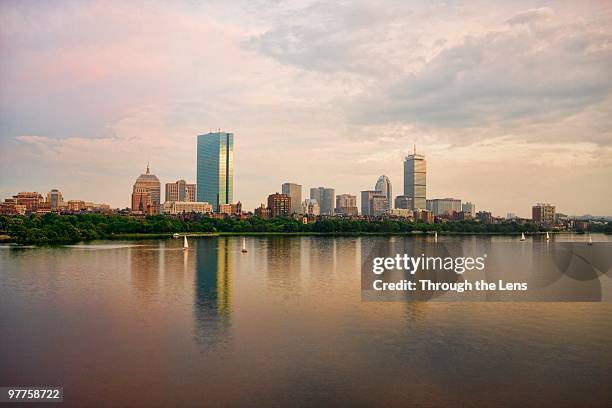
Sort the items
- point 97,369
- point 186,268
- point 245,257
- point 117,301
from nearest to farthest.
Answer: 1. point 97,369
2. point 117,301
3. point 186,268
4. point 245,257

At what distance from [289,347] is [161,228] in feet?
229

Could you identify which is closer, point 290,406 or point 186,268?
point 290,406

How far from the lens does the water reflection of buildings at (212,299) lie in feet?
62.8

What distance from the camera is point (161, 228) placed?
83438mm

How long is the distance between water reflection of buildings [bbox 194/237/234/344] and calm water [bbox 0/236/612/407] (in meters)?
0.12

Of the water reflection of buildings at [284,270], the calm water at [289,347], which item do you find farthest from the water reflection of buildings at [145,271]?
the water reflection of buildings at [284,270]

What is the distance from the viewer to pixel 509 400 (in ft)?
43.3

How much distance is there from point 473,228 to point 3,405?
108 metres

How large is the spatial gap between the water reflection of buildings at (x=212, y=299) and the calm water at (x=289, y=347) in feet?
0.39

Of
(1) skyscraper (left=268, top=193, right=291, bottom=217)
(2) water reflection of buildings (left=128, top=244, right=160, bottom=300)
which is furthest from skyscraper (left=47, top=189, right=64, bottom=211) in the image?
(2) water reflection of buildings (left=128, top=244, right=160, bottom=300)

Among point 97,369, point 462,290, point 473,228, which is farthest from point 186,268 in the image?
point 473,228

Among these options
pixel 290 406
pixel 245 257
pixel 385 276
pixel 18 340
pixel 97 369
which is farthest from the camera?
pixel 245 257

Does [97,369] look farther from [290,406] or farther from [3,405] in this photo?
[290,406]

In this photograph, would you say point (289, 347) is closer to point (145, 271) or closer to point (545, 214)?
point (145, 271)
